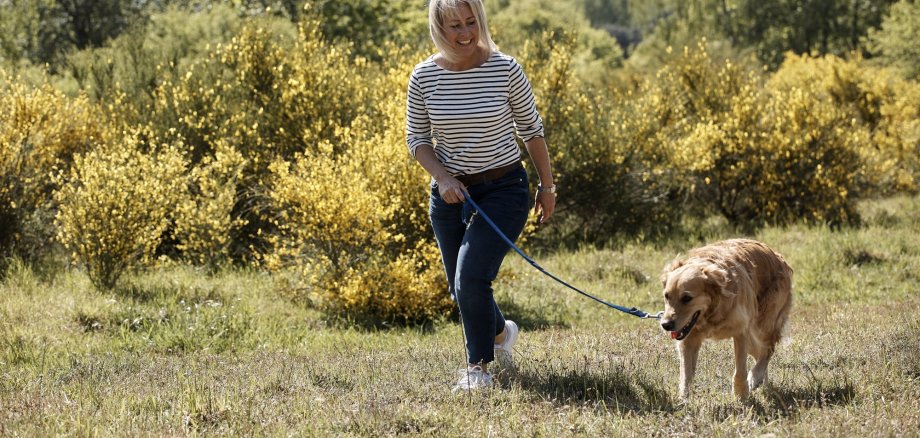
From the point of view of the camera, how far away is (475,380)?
4.12 m

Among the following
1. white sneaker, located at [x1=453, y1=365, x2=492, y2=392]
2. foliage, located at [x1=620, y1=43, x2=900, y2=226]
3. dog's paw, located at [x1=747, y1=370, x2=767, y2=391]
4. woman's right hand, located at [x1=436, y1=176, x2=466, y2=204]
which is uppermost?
woman's right hand, located at [x1=436, y1=176, x2=466, y2=204]

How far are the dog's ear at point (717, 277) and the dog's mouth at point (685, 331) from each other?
16cm

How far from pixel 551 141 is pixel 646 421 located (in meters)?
8.17

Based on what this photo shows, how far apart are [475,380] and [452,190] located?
0.88 metres

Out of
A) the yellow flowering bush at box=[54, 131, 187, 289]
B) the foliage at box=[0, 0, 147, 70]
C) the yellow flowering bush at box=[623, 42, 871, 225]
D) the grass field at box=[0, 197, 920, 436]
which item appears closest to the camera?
the grass field at box=[0, 197, 920, 436]

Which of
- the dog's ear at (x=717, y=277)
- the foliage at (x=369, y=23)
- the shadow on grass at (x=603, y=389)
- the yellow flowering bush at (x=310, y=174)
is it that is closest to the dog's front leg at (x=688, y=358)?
the shadow on grass at (x=603, y=389)

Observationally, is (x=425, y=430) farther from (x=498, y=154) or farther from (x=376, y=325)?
(x=376, y=325)

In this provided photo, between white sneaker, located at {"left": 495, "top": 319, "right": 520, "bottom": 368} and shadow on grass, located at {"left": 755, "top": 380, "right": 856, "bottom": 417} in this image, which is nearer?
shadow on grass, located at {"left": 755, "top": 380, "right": 856, "bottom": 417}

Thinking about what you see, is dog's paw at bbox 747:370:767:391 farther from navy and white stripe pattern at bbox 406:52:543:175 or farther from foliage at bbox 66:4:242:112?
foliage at bbox 66:4:242:112

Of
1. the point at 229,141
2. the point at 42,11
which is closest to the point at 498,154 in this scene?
the point at 229,141

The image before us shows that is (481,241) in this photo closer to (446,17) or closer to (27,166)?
(446,17)

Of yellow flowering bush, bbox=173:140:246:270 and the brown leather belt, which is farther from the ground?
the brown leather belt

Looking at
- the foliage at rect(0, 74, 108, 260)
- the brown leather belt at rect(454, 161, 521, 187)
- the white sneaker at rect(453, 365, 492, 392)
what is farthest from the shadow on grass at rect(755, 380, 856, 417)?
the foliage at rect(0, 74, 108, 260)

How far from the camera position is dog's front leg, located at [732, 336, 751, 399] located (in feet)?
13.6
